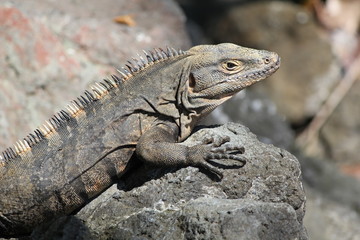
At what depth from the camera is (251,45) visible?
13.2 metres

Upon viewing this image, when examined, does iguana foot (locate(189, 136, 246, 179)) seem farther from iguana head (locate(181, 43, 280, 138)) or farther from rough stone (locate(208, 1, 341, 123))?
rough stone (locate(208, 1, 341, 123))

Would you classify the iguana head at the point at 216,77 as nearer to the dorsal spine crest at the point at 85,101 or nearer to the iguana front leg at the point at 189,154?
the dorsal spine crest at the point at 85,101

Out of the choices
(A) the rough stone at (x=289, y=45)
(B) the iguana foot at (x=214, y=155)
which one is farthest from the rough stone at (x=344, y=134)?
(B) the iguana foot at (x=214, y=155)

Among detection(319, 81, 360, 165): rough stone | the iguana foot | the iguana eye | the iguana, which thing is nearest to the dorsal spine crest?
the iguana

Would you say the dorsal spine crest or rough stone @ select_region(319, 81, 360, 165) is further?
rough stone @ select_region(319, 81, 360, 165)

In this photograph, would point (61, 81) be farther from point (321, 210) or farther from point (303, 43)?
point (303, 43)

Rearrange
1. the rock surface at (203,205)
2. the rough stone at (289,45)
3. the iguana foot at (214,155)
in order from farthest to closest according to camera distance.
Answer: the rough stone at (289,45) < the iguana foot at (214,155) < the rock surface at (203,205)

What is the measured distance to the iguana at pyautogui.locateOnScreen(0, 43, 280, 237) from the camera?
16.3 ft

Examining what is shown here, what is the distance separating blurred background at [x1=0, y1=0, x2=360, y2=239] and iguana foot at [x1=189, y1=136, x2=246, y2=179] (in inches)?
124

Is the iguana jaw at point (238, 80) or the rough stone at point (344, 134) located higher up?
the iguana jaw at point (238, 80)

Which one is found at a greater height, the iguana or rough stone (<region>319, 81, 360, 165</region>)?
the iguana

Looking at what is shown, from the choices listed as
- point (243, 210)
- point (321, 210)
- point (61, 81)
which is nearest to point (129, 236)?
point (243, 210)

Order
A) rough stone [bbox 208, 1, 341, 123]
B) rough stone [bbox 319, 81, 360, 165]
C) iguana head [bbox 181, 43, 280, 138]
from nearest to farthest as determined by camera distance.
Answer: iguana head [bbox 181, 43, 280, 138] → rough stone [bbox 319, 81, 360, 165] → rough stone [bbox 208, 1, 341, 123]

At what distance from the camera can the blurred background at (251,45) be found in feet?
25.0
